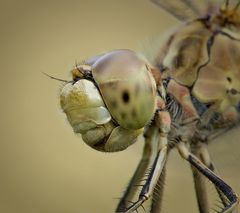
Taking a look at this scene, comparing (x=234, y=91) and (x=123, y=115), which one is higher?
(x=123, y=115)

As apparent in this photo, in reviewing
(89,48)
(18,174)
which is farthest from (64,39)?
(18,174)

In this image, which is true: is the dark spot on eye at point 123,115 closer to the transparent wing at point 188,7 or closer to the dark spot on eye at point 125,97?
the dark spot on eye at point 125,97

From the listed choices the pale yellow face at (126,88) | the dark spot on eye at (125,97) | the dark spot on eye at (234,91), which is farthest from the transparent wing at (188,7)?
the dark spot on eye at (125,97)

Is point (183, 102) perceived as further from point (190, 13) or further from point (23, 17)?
point (23, 17)


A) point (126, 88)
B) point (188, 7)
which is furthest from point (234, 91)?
point (126, 88)

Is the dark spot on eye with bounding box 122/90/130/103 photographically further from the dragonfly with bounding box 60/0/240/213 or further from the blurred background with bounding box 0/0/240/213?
the blurred background with bounding box 0/0/240/213

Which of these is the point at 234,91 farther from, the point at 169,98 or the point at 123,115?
the point at 123,115
